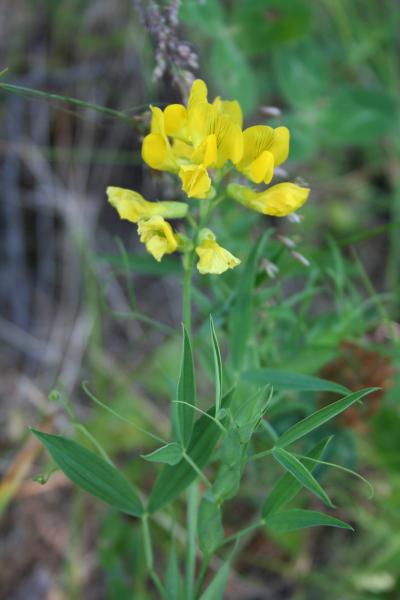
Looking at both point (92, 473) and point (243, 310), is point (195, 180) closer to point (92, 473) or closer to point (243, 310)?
point (243, 310)

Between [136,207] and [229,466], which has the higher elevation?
[136,207]

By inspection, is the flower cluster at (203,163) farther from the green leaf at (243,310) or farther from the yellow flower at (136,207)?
the green leaf at (243,310)

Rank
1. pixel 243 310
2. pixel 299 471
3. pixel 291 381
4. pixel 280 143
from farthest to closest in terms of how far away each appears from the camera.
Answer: pixel 243 310 < pixel 291 381 < pixel 280 143 < pixel 299 471

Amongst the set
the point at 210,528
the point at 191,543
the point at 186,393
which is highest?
the point at 186,393

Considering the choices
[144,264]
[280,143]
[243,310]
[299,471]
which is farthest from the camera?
[144,264]

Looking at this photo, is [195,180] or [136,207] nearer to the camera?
[195,180]

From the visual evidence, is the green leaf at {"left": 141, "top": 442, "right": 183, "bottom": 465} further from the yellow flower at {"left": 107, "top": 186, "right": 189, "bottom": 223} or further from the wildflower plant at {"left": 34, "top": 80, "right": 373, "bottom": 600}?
the yellow flower at {"left": 107, "top": 186, "right": 189, "bottom": 223}

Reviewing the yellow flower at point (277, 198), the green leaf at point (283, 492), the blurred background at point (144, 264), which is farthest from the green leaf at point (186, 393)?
the blurred background at point (144, 264)

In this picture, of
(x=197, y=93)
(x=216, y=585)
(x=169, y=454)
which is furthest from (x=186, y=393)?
(x=197, y=93)
